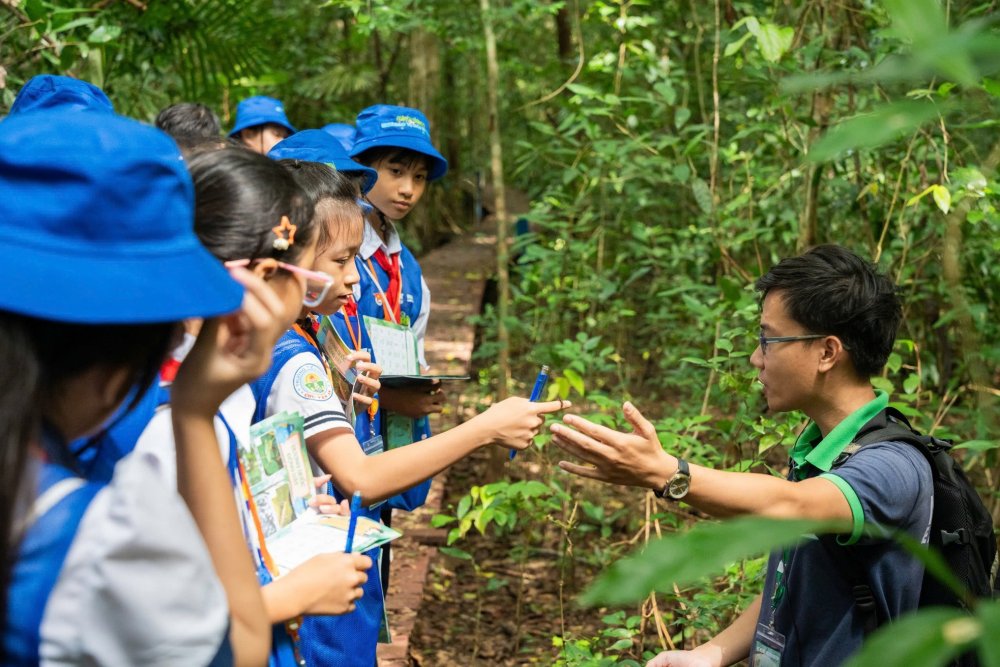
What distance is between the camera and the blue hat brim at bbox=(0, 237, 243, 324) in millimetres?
1020

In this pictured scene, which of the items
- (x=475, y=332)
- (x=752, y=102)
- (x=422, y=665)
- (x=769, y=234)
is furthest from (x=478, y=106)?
(x=422, y=665)

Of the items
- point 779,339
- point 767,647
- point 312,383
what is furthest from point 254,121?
point 767,647

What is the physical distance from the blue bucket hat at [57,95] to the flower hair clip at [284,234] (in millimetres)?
1102

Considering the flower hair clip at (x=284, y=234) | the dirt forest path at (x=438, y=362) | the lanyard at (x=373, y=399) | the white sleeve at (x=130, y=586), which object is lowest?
the dirt forest path at (x=438, y=362)

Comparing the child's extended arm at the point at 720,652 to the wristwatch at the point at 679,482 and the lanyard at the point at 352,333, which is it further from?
the lanyard at the point at 352,333

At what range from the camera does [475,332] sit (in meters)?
8.22

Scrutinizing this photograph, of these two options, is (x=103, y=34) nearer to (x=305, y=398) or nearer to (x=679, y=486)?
(x=305, y=398)

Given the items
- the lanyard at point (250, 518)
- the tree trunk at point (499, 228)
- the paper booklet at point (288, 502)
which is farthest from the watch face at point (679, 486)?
the tree trunk at point (499, 228)

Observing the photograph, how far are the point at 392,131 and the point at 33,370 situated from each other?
2516 millimetres

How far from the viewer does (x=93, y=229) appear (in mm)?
1072

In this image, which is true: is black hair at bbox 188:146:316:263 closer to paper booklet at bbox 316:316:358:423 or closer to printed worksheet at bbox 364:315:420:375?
paper booklet at bbox 316:316:358:423

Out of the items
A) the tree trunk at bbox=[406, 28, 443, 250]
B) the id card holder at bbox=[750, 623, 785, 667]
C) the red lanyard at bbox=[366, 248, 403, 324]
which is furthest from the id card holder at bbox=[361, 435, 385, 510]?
the tree trunk at bbox=[406, 28, 443, 250]

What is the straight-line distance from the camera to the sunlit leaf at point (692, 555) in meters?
0.69

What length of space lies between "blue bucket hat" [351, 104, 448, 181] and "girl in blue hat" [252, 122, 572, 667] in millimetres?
980
